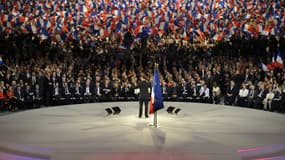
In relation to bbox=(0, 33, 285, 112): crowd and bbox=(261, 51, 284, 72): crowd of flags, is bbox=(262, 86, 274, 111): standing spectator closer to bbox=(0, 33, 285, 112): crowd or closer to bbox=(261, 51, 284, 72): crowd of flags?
bbox=(0, 33, 285, 112): crowd

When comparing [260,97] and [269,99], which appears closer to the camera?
[269,99]

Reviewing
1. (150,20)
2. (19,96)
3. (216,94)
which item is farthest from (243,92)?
(150,20)

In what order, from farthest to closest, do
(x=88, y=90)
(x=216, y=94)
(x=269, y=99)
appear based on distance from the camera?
(x=88, y=90) → (x=216, y=94) → (x=269, y=99)

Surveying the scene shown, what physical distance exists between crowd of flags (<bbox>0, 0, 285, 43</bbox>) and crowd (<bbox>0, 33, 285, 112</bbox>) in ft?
2.78

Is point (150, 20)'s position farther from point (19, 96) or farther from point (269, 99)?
point (269, 99)

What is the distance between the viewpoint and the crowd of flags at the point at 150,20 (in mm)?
24812

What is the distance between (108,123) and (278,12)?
20.2 metres

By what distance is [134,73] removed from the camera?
2056cm

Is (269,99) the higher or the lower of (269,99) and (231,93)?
the lower

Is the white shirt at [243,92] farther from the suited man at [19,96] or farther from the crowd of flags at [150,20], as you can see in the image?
the suited man at [19,96]

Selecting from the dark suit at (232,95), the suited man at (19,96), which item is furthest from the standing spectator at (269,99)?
the suited man at (19,96)

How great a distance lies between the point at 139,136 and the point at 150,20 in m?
18.4

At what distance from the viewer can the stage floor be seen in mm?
7895

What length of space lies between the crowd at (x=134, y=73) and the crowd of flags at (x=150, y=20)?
0.85 meters
